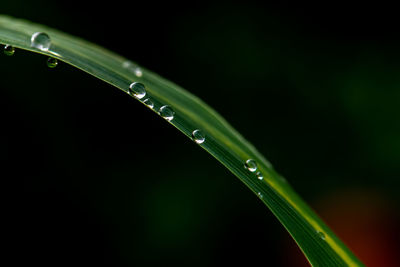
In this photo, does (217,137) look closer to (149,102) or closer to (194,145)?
(149,102)

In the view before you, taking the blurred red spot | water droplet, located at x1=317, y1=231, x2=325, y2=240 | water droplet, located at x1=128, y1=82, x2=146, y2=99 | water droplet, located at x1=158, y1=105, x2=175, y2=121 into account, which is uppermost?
the blurred red spot

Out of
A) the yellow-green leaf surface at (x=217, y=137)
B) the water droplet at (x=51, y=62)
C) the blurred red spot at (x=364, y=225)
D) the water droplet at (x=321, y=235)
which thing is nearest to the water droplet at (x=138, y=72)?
the yellow-green leaf surface at (x=217, y=137)

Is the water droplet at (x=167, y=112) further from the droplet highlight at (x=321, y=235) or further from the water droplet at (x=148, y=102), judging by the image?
the droplet highlight at (x=321, y=235)

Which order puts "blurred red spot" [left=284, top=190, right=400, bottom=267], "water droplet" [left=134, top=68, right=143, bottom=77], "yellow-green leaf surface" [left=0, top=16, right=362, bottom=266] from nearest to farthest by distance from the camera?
"yellow-green leaf surface" [left=0, top=16, right=362, bottom=266], "water droplet" [left=134, top=68, right=143, bottom=77], "blurred red spot" [left=284, top=190, right=400, bottom=267]

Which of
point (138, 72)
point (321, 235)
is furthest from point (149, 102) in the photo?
point (321, 235)

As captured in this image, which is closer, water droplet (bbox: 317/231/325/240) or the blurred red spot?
water droplet (bbox: 317/231/325/240)

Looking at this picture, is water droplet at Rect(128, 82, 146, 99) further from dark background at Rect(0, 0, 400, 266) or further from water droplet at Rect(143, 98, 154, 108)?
dark background at Rect(0, 0, 400, 266)

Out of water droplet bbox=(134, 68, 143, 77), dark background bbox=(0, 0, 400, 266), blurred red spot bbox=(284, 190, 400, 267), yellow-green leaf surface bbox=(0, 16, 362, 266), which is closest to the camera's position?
yellow-green leaf surface bbox=(0, 16, 362, 266)

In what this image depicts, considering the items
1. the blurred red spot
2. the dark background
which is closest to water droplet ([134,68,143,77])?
the dark background
